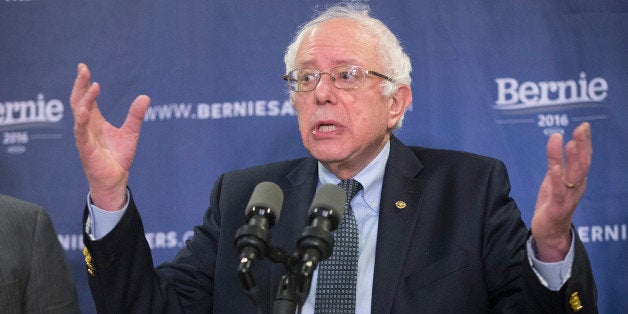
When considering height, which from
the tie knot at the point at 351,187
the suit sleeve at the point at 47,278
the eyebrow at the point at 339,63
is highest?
the eyebrow at the point at 339,63

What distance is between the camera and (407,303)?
2.52 meters

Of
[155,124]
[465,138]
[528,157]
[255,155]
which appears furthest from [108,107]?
[528,157]

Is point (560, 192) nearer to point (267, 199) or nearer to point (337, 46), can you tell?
point (267, 199)

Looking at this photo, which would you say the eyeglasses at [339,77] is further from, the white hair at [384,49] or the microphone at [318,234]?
the microphone at [318,234]

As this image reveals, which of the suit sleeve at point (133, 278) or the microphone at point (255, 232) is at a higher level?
the microphone at point (255, 232)

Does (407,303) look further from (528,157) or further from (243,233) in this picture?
(528,157)

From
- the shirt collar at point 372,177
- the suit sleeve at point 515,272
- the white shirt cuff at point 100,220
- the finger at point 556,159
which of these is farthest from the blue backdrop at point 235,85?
the finger at point 556,159

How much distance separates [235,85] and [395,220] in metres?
1.19

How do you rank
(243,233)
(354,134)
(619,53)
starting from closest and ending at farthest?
1. (243,233)
2. (354,134)
3. (619,53)

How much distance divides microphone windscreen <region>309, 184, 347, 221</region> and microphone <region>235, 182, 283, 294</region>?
0.09 m

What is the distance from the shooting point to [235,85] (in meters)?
3.55

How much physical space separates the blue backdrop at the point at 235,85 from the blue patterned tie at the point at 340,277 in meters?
1.01

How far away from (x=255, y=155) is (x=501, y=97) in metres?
1.07

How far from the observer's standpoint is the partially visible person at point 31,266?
2811 mm
